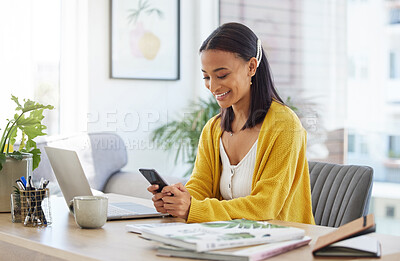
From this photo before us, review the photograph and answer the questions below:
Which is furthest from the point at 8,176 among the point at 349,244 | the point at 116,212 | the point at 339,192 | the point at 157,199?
the point at 339,192

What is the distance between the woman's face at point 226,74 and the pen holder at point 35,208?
67 centimetres

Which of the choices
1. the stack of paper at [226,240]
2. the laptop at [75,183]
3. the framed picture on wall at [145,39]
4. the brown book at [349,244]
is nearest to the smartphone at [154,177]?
the laptop at [75,183]

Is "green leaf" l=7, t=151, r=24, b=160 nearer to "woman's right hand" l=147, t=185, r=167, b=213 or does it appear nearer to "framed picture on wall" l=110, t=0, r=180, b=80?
"woman's right hand" l=147, t=185, r=167, b=213

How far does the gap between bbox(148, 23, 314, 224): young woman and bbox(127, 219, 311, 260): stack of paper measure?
0.31 metres

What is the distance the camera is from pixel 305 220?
1924mm

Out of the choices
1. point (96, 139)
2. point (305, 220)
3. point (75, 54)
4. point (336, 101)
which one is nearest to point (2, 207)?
point (305, 220)

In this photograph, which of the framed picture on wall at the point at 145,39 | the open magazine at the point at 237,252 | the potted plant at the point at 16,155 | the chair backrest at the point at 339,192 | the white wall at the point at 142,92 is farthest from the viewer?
the framed picture on wall at the point at 145,39

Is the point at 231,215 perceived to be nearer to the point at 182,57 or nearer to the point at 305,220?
the point at 305,220

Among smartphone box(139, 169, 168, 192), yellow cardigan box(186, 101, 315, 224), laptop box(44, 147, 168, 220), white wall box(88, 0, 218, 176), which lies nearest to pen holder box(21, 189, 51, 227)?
laptop box(44, 147, 168, 220)

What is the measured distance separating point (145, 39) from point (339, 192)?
258 centimetres

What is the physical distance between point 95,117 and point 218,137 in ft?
7.00

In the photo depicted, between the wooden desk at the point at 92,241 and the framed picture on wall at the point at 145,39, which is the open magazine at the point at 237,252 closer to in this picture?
the wooden desk at the point at 92,241

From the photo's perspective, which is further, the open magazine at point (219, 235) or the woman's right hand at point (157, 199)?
the woman's right hand at point (157, 199)

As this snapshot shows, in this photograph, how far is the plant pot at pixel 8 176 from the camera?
1.78 m
